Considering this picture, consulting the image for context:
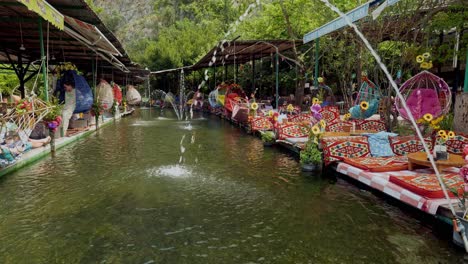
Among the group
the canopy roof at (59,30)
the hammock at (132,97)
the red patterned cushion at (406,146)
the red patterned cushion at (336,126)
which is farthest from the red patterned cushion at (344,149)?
the hammock at (132,97)

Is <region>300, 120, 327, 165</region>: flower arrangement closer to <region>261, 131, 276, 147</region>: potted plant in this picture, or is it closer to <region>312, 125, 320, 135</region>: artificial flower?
<region>312, 125, 320, 135</region>: artificial flower

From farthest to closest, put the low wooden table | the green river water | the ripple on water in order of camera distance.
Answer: the ripple on water < the low wooden table < the green river water

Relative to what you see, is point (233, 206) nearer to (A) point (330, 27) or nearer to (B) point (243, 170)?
(B) point (243, 170)

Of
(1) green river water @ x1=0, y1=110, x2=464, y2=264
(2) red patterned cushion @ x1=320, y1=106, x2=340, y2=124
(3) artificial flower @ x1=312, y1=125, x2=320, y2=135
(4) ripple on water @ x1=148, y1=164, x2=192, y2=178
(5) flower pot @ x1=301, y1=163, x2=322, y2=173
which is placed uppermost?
(2) red patterned cushion @ x1=320, y1=106, x2=340, y2=124

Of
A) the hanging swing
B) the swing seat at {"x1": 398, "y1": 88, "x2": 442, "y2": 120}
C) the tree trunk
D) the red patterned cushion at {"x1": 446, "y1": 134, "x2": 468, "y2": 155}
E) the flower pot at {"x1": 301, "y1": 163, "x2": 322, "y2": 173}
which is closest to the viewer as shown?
the red patterned cushion at {"x1": 446, "y1": 134, "x2": 468, "y2": 155}

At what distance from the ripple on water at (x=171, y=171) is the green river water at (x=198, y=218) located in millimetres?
21

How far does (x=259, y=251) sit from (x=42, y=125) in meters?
7.89

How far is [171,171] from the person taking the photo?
7.80 metres

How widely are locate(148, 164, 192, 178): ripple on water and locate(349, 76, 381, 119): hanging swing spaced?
563 cm

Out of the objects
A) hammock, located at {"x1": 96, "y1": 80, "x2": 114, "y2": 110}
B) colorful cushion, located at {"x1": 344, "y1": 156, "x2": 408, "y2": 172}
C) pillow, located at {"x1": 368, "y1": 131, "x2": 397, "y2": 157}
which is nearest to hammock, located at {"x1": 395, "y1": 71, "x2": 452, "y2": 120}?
pillow, located at {"x1": 368, "y1": 131, "x2": 397, "y2": 157}

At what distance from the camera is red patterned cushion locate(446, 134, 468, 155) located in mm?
6799

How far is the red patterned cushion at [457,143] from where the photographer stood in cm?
680

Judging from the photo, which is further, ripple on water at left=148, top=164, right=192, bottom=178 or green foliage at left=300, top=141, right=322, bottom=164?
green foliage at left=300, top=141, right=322, bottom=164

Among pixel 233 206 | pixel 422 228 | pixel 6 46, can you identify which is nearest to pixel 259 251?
pixel 233 206
